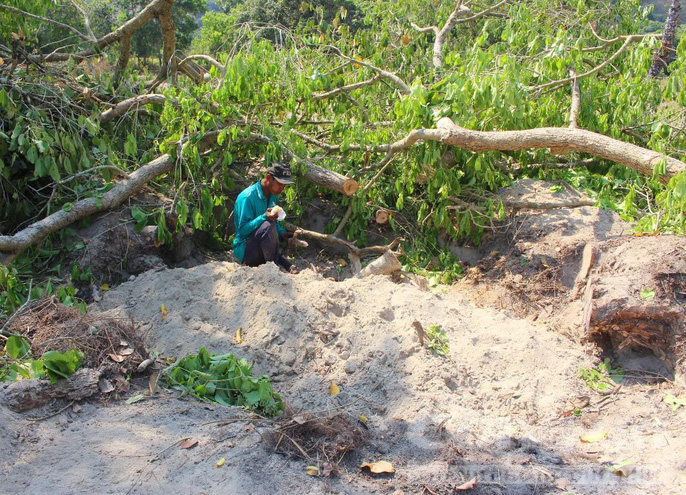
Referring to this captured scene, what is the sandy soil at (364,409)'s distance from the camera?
261cm

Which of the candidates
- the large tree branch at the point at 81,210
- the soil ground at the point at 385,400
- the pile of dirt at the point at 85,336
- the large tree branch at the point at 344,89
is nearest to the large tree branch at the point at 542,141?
the soil ground at the point at 385,400

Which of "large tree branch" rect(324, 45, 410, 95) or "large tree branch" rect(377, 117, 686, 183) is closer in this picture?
"large tree branch" rect(377, 117, 686, 183)

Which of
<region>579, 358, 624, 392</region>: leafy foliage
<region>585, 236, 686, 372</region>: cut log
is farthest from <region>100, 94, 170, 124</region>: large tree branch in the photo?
<region>579, 358, 624, 392</region>: leafy foliage

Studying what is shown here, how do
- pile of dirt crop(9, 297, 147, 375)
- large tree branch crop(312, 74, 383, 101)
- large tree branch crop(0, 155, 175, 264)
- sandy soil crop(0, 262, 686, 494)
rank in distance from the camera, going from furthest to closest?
large tree branch crop(312, 74, 383, 101), large tree branch crop(0, 155, 175, 264), pile of dirt crop(9, 297, 147, 375), sandy soil crop(0, 262, 686, 494)

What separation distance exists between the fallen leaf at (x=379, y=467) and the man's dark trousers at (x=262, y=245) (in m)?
2.63

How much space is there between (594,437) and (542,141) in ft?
8.45

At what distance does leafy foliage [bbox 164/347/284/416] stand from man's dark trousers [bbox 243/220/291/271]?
5.80ft

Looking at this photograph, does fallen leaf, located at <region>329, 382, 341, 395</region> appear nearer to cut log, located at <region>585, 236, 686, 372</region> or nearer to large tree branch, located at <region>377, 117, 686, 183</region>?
cut log, located at <region>585, 236, 686, 372</region>

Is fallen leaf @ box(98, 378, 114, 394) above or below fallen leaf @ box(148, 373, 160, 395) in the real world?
above

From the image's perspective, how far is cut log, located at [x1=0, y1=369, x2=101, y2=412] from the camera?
9.29 ft

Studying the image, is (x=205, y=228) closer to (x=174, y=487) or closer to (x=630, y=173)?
(x=174, y=487)

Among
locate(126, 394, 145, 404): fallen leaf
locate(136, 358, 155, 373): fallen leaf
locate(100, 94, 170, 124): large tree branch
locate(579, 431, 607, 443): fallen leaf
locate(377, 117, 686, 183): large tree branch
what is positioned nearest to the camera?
locate(126, 394, 145, 404): fallen leaf

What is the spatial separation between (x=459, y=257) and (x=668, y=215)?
188cm

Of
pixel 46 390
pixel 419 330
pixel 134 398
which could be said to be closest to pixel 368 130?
pixel 419 330
